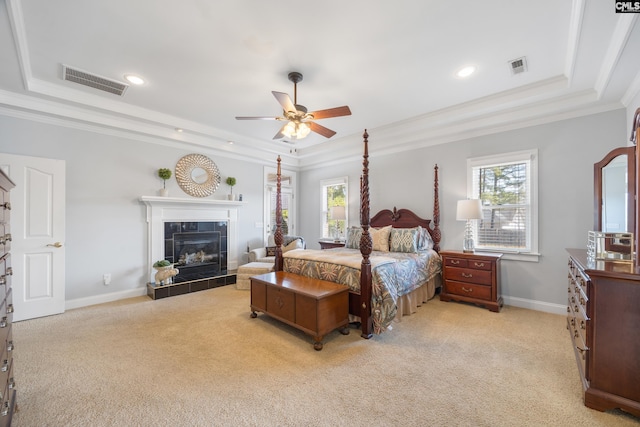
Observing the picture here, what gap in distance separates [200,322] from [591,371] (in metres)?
3.56

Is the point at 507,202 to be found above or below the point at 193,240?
above

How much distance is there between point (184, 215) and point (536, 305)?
5606 millimetres

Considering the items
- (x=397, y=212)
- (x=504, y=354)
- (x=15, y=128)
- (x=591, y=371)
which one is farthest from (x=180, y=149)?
(x=591, y=371)

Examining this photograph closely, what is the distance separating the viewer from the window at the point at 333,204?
5.90 metres

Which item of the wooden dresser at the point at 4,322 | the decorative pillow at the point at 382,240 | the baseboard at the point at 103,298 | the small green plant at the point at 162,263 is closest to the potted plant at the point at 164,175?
the small green plant at the point at 162,263

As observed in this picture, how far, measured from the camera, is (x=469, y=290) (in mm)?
3777

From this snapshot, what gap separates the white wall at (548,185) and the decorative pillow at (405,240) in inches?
26.7

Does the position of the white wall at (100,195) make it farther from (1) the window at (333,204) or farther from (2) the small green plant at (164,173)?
(1) the window at (333,204)

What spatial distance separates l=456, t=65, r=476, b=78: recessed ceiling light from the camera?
287cm

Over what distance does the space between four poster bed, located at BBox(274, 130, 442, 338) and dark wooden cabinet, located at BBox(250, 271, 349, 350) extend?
174 millimetres

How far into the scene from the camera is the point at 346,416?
1.74 m

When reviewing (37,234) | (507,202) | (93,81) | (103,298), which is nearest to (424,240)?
(507,202)

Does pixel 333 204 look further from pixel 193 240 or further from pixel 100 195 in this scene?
pixel 100 195

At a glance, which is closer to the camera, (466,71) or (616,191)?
(616,191)
